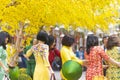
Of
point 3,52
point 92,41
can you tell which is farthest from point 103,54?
point 3,52

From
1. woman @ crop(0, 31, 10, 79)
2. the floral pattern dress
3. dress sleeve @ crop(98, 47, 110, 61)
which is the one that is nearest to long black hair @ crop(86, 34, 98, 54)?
dress sleeve @ crop(98, 47, 110, 61)

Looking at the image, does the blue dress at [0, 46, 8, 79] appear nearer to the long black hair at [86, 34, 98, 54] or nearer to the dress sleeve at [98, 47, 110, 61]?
the long black hair at [86, 34, 98, 54]

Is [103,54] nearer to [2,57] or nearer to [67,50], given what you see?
[67,50]

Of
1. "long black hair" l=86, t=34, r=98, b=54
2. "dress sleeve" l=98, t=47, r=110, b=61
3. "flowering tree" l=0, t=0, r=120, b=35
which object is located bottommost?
"dress sleeve" l=98, t=47, r=110, b=61

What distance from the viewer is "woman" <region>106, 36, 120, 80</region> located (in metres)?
8.05

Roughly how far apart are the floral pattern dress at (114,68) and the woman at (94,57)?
0.51 feet

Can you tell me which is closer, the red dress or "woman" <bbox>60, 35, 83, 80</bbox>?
the red dress

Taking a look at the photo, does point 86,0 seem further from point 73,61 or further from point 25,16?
point 73,61

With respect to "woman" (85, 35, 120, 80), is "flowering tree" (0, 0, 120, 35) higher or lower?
higher

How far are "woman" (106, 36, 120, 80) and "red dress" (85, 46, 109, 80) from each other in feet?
0.52

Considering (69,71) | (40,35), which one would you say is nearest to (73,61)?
(69,71)

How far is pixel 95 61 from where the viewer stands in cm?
818

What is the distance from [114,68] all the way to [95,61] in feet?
1.20

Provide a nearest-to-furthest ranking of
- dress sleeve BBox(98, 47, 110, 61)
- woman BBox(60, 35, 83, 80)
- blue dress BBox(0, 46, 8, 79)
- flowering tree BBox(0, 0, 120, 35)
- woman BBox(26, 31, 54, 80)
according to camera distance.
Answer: dress sleeve BBox(98, 47, 110, 61) → blue dress BBox(0, 46, 8, 79) → woman BBox(26, 31, 54, 80) → woman BBox(60, 35, 83, 80) → flowering tree BBox(0, 0, 120, 35)
